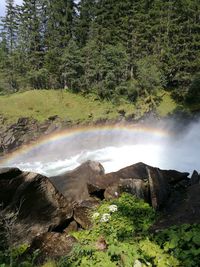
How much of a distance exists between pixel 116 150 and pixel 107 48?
629 inches

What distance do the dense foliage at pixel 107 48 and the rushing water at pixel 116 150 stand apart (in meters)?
7.48

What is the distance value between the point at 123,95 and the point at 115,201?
96.7 ft

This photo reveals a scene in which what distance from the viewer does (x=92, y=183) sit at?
31.0 feet

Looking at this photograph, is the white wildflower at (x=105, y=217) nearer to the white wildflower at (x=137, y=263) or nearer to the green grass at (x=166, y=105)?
the white wildflower at (x=137, y=263)

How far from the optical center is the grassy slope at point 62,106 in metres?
30.8

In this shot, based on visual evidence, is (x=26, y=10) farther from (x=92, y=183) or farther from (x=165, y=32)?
(x=92, y=183)

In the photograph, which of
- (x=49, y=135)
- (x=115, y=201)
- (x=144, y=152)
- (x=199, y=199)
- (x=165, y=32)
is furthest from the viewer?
(x=165, y=32)

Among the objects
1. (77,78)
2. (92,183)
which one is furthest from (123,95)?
(92,183)

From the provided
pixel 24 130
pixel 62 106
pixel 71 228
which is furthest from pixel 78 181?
pixel 62 106

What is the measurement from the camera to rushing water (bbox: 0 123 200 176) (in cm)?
2198

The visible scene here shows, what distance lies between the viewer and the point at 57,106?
111ft

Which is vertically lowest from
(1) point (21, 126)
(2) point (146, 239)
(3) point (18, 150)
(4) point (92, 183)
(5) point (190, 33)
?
(3) point (18, 150)

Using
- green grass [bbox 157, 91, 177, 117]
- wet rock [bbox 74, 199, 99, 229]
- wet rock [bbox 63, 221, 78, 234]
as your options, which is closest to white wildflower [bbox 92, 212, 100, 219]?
wet rock [bbox 74, 199, 99, 229]

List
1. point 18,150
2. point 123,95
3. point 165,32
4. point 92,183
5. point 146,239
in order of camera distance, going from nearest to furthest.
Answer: point 146,239 → point 92,183 → point 18,150 → point 123,95 → point 165,32
